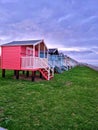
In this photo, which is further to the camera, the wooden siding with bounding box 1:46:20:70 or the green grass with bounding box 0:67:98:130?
the wooden siding with bounding box 1:46:20:70

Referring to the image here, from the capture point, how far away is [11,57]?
49.9 ft

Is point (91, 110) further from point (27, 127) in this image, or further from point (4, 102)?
point (4, 102)

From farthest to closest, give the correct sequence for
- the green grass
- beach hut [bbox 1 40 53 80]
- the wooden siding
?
the wooden siding, beach hut [bbox 1 40 53 80], the green grass

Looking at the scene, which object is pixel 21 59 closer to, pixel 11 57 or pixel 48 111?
pixel 11 57

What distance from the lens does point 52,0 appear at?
17.0 metres

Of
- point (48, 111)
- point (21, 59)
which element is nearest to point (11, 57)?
point (21, 59)

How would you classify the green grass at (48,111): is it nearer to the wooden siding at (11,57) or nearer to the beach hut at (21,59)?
the beach hut at (21,59)

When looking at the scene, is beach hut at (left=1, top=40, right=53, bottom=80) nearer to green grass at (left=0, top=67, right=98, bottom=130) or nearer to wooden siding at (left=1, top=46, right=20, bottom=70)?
wooden siding at (left=1, top=46, right=20, bottom=70)

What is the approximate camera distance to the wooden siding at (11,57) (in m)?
15.0

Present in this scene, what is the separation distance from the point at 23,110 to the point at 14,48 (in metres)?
8.84

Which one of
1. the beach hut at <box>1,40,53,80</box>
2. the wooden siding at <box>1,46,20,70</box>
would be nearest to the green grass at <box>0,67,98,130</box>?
the beach hut at <box>1,40,53,80</box>

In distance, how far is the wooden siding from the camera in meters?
15.0

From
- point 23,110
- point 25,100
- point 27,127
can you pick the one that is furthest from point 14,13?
point 27,127

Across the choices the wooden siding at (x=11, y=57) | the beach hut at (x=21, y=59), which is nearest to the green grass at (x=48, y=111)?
the beach hut at (x=21, y=59)
